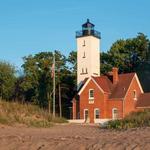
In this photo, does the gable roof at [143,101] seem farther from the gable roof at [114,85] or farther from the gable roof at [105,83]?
the gable roof at [105,83]

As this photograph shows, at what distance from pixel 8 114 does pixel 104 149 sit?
13.4 meters

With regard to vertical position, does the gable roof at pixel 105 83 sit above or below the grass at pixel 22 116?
above

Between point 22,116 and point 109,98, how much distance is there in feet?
117

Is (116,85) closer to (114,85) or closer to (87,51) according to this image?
(114,85)

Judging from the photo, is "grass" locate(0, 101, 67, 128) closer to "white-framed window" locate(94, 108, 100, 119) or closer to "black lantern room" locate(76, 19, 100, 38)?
"white-framed window" locate(94, 108, 100, 119)


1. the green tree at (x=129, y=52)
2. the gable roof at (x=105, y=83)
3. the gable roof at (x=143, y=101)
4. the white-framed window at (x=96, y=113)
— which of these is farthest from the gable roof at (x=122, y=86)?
the green tree at (x=129, y=52)

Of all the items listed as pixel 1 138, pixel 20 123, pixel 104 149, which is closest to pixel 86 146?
pixel 104 149

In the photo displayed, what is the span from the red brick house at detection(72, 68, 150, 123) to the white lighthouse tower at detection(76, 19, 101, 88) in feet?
18.0

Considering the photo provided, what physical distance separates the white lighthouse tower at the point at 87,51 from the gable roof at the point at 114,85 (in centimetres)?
568

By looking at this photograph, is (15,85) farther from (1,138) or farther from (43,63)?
(1,138)

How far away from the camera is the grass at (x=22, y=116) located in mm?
23997

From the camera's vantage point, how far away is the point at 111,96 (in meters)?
59.9

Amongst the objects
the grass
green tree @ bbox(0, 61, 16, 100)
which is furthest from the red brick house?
the grass

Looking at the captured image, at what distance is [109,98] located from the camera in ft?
197
